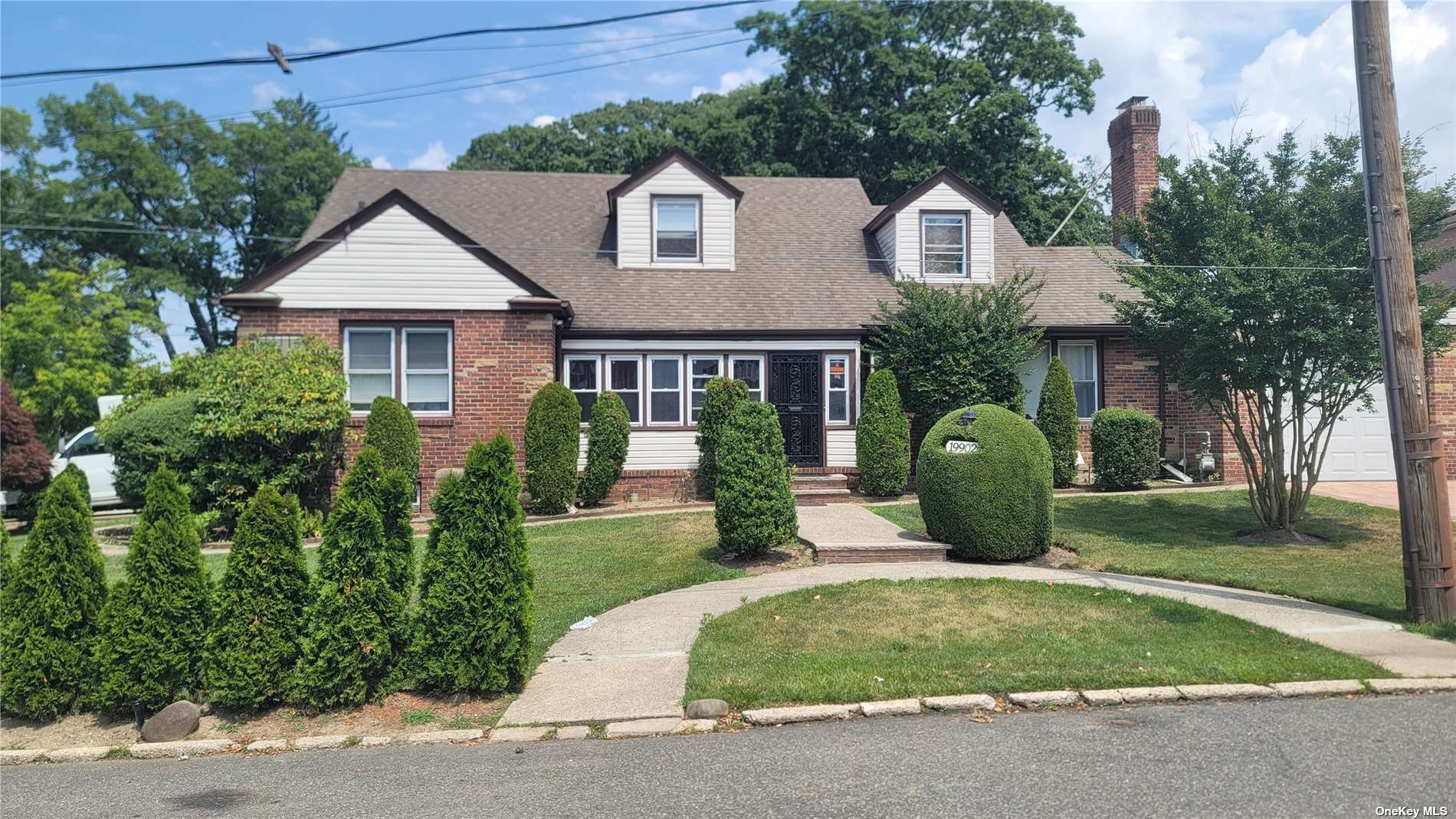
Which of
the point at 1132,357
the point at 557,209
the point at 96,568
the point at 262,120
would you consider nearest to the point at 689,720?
the point at 96,568

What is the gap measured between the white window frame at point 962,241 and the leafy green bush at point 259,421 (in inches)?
463

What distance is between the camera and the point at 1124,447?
16.3m

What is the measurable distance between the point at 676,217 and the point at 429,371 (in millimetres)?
6361

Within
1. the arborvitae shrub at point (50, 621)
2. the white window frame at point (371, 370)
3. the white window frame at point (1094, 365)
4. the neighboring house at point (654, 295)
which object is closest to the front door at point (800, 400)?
the neighboring house at point (654, 295)

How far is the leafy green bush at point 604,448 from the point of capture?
53.6ft

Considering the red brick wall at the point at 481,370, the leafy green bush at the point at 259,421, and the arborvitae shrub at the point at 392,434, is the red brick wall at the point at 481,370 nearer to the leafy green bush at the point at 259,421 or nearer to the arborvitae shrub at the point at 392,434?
the arborvitae shrub at the point at 392,434

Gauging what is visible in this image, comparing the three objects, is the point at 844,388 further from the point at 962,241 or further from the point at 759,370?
the point at 962,241

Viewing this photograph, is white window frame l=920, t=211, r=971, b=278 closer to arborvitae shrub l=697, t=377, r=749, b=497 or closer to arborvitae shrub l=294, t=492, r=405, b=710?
arborvitae shrub l=697, t=377, r=749, b=497

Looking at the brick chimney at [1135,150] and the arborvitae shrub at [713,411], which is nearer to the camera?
the arborvitae shrub at [713,411]

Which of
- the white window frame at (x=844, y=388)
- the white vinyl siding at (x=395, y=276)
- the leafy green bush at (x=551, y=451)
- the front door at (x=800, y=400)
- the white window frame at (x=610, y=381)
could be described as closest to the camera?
the leafy green bush at (x=551, y=451)

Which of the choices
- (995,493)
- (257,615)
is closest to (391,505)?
(257,615)

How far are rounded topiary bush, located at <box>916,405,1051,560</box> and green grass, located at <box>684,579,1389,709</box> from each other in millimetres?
1551

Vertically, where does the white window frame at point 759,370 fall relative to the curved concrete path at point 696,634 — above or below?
above

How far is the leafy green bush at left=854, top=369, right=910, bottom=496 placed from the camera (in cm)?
1664
